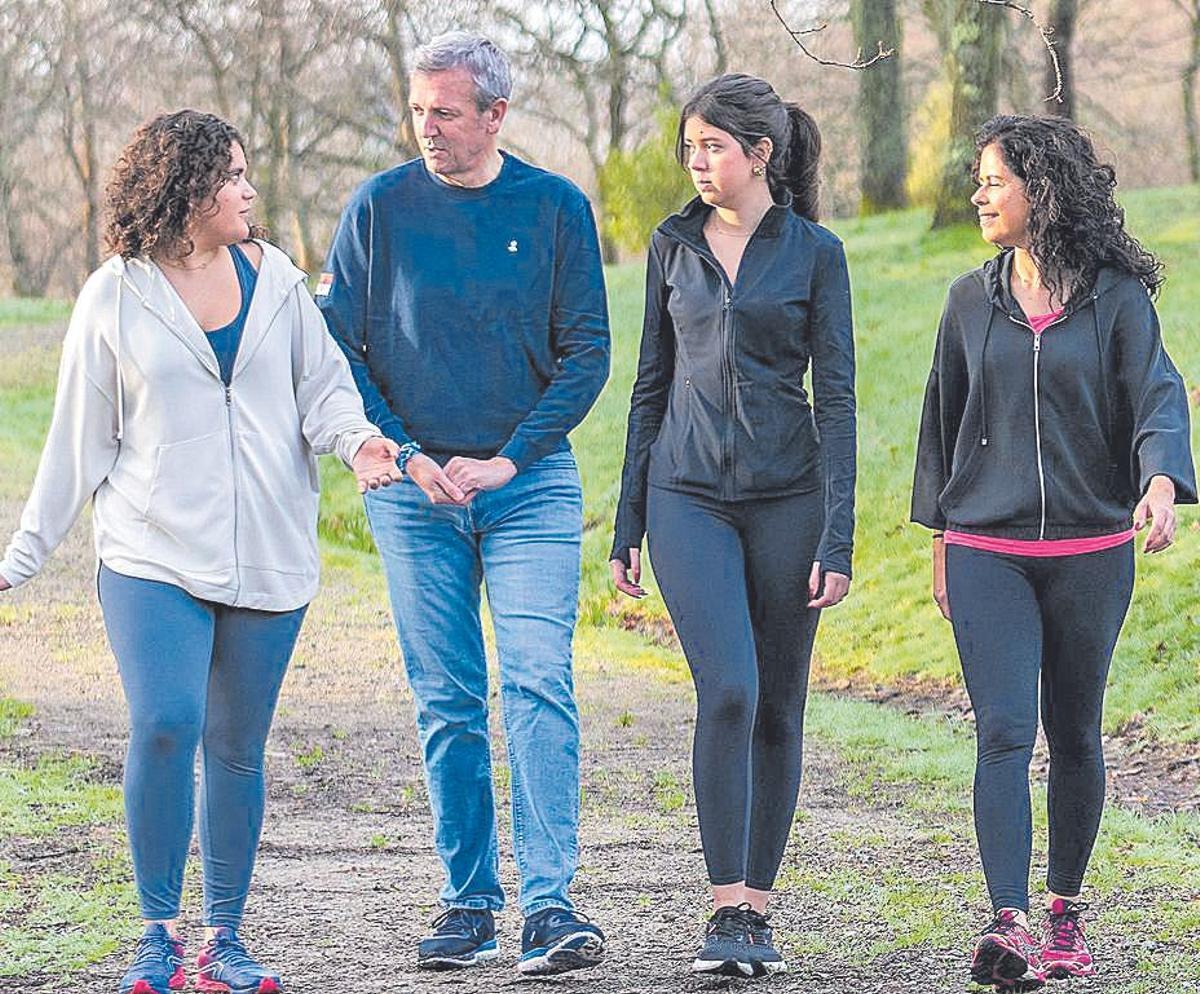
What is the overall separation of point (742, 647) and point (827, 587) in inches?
10.0

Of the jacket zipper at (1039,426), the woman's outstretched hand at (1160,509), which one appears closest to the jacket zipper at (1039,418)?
the jacket zipper at (1039,426)

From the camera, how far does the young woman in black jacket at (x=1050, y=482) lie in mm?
4441

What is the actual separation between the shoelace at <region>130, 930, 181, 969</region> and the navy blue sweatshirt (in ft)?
4.38

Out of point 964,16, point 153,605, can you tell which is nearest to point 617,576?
point 153,605

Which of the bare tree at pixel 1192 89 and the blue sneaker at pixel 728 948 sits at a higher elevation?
the bare tree at pixel 1192 89

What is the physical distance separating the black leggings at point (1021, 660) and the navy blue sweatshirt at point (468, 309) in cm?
111

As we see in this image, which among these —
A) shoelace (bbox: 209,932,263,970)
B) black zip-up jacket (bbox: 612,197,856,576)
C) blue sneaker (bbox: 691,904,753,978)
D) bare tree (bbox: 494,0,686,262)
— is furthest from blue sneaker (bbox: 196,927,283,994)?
bare tree (bbox: 494,0,686,262)

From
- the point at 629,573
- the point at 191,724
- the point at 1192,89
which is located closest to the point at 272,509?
the point at 191,724

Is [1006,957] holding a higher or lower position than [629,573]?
lower

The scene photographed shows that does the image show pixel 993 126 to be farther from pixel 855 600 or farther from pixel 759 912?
pixel 855 600

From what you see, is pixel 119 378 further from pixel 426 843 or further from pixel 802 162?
pixel 426 843

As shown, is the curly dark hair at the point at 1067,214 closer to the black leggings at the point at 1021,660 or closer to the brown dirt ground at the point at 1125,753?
the black leggings at the point at 1021,660

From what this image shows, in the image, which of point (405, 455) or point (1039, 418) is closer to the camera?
point (1039, 418)

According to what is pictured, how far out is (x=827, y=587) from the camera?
4566 mm
